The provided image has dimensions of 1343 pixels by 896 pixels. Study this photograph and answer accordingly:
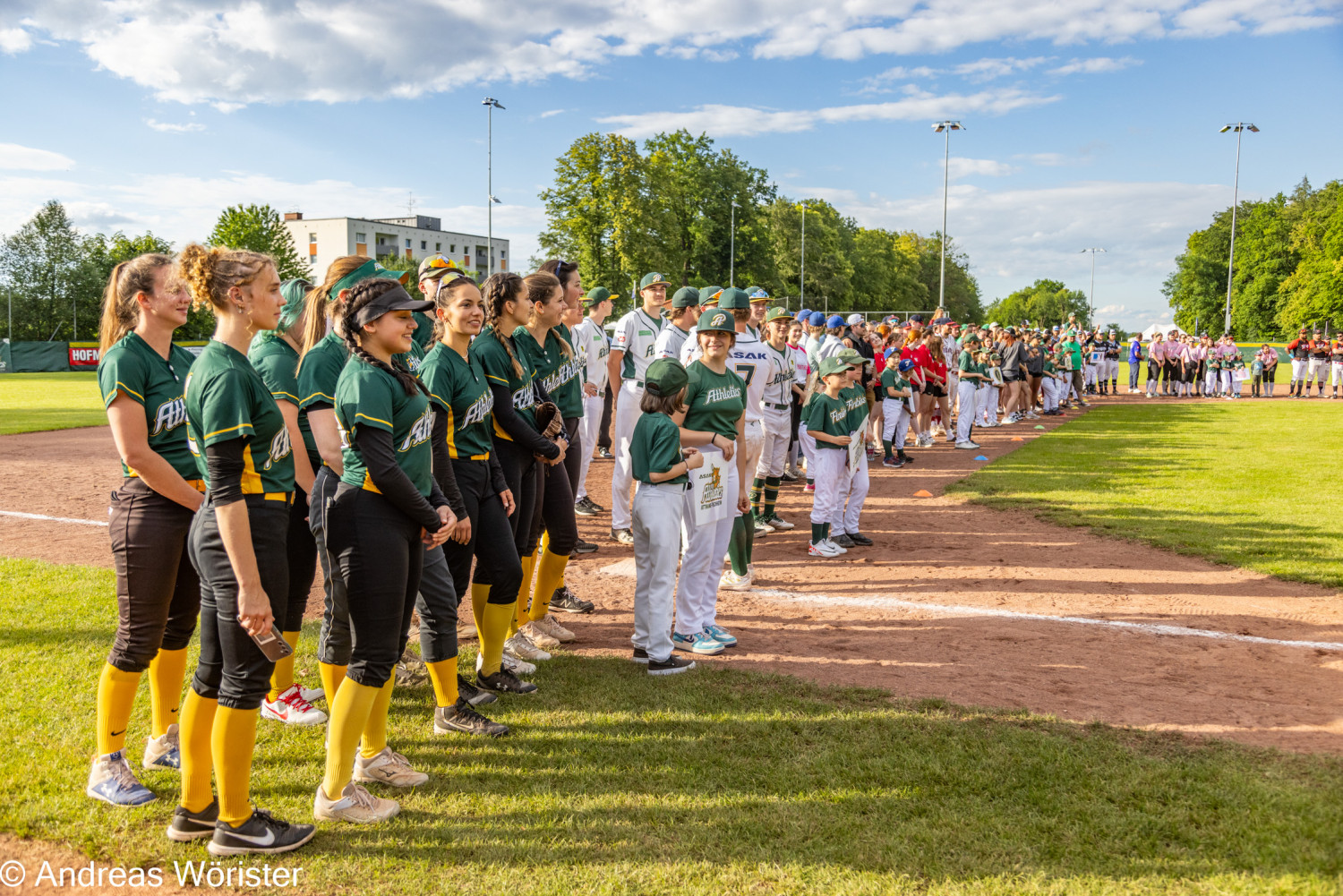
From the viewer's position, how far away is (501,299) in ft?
16.2

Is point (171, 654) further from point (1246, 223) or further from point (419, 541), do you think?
point (1246, 223)

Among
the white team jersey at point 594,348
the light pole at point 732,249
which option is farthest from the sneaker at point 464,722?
the light pole at point 732,249

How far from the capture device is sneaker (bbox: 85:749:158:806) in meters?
3.64

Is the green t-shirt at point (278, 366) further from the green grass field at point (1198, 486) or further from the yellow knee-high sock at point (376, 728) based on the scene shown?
the green grass field at point (1198, 486)

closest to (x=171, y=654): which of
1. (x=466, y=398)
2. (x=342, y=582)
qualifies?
(x=342, y=582)

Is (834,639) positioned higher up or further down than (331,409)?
further down

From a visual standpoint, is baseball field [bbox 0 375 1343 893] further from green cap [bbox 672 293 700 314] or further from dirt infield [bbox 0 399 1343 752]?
green cap [bbox 672 293 700 314]

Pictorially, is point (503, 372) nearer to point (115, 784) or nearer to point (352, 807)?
point (352, 807)

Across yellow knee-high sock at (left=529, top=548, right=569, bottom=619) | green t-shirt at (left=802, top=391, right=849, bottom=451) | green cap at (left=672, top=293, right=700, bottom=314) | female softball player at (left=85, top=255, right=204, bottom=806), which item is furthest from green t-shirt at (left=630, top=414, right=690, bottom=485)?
green cap at (left=672, top=293, right=700, bottom=314)

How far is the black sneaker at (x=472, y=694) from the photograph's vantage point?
466cm

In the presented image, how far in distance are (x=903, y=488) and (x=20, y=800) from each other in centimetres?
1036

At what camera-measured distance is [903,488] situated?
39.4ft

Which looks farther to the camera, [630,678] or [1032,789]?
[630,678]

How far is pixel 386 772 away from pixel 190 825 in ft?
2.55
